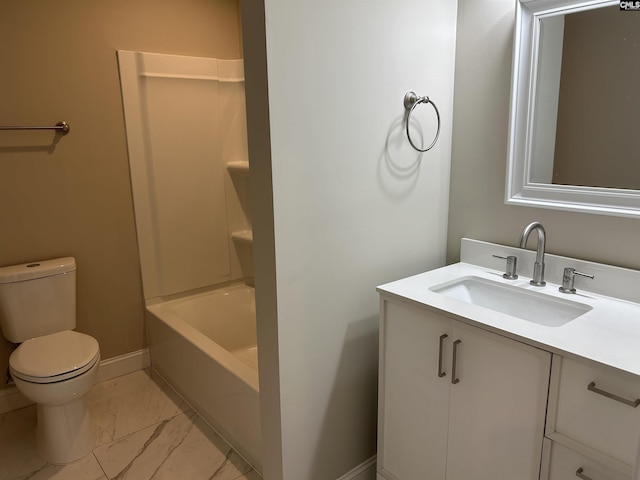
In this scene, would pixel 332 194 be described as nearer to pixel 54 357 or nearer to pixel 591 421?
pixel 591 421

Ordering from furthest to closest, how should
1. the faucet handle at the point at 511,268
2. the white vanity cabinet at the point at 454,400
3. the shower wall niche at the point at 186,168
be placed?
the shower wall niche at the point at 186,168 < the faucet handle at the point at 511,268 < the white vanity cabinet at the point at 454,400

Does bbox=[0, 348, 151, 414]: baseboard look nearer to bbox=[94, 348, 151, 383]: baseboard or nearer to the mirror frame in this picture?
bbox=[94, 348, 151, 383]: baseboard

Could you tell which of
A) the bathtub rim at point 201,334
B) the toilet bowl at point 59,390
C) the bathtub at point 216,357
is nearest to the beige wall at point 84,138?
the bathtub rim at point 201,334

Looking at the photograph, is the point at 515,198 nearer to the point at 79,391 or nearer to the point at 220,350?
the point at 220,350

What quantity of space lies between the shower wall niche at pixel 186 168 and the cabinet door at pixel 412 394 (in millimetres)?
1554

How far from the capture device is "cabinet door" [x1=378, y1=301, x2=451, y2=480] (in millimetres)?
1534

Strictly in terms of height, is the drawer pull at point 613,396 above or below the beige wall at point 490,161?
below

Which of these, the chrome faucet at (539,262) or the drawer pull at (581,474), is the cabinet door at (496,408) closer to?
the drawer pull at (581,474)

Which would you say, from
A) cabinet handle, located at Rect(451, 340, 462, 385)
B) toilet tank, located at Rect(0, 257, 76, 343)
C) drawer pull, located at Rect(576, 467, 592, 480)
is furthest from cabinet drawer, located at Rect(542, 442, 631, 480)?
toilet tank, located at Rect(0, 257, 76, 343)

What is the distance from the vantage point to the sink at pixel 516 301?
5.13ft

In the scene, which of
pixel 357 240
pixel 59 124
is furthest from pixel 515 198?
pixel 59 124

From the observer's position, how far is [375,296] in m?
1.84

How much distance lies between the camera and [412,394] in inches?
63.9

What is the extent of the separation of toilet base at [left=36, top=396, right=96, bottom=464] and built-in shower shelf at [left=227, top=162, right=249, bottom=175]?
4.99ft
